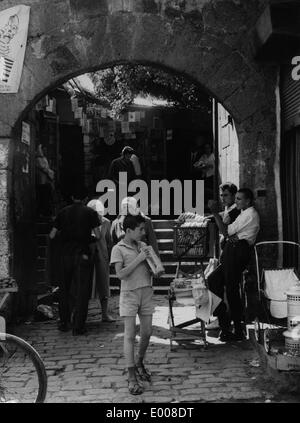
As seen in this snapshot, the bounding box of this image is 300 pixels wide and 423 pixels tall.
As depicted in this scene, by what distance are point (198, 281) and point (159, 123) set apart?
9.93m

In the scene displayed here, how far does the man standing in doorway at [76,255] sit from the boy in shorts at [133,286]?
90.6 inches

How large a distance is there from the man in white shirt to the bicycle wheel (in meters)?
2.75

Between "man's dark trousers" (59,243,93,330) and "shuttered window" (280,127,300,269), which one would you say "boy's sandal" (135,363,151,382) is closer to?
"man's dark trousers" (59,243,93,330)

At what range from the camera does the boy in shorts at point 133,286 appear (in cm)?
538

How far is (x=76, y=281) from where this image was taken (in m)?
7.96

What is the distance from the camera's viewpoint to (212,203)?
23.3 ft

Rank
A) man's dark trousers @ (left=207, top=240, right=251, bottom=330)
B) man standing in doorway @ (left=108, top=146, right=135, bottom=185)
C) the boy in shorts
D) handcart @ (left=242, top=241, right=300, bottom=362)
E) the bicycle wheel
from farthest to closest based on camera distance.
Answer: man standing in doorway @ (left=108, top=146, right=135, bottom=185), man's dark trousers @ (left=207, top=240, right=251, bottom=330), handcart @ (left=242, top=241, right=300, bottom=362), the boy in shorts, the bicycle wheel

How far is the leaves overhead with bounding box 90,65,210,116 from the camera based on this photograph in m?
15.4

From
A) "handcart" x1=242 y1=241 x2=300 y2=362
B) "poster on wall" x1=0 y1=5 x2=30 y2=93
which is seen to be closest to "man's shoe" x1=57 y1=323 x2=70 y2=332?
"handcart" x1=242 y1=241 x2=300 y2=362

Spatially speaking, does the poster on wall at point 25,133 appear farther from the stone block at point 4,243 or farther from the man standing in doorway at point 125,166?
the man standing in doorway at point 125,166

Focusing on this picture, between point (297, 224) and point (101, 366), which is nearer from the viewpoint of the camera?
point (101, 366)

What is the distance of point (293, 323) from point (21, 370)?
2.51 metres

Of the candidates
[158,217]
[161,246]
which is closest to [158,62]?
[161,246]

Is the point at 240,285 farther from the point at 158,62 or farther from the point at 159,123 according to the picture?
the point at 159,123
